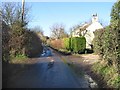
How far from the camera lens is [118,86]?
12.1 metres

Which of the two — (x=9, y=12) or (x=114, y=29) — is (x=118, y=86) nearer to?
(x=114, y=29)

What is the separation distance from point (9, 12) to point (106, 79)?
77.6 feet

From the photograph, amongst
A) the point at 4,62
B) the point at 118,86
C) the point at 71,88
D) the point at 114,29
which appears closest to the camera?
the point at 118,86

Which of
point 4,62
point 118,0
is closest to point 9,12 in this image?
point 4,62

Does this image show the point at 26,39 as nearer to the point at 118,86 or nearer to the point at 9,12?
the point at 9,12

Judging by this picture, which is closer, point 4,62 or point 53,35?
point 4,62

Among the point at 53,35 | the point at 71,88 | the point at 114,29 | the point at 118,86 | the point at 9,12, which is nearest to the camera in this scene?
the point at 118,86

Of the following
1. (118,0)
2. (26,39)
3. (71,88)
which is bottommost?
(71,88)

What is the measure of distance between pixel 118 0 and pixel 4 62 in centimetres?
717

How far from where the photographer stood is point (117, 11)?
14023 millimetres

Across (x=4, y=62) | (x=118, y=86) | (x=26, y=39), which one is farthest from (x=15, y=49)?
(x=118, y=86)

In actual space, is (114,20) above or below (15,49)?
above

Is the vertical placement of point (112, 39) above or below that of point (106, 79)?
above

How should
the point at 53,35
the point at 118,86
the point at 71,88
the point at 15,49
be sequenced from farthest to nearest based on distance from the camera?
the point at 53,35 → the point at 15,49 → the point at 71,88 → the point at 118,86
